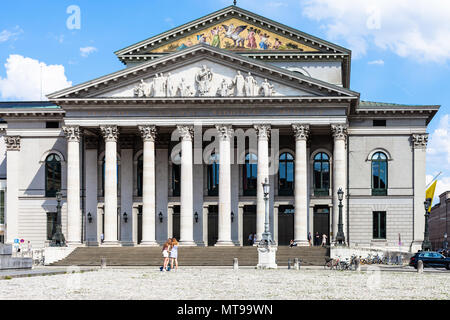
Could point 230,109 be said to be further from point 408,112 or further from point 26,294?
point 26,294

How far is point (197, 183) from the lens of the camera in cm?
6975

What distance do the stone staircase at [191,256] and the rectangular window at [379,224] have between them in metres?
9.07

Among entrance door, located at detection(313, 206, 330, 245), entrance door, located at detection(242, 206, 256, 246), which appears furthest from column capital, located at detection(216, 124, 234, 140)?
entrance door, located at detection(313, 206, 330, 245)

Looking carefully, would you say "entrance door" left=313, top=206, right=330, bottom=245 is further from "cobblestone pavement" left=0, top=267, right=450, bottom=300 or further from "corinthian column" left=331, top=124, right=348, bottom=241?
"cobblestone pavement" left=0, top=267, right=450, bottom=300

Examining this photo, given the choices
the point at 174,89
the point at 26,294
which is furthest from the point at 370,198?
the point at 26,294

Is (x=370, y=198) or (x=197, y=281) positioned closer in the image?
(x=197, y=281)

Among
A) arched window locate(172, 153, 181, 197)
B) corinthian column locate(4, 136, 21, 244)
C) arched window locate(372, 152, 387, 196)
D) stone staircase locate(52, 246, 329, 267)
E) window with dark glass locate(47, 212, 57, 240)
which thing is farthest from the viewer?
window with dark glass locate(47, 212, 57, 240)

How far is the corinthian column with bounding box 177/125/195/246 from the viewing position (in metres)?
65.2

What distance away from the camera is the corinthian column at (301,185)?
64.7m

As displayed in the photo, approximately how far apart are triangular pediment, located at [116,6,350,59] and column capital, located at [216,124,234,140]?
1017 centimetres

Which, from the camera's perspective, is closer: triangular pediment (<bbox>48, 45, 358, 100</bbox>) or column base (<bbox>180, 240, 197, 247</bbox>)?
triangular pediment (<bbox>48, 45, 358, 100</bbox>)

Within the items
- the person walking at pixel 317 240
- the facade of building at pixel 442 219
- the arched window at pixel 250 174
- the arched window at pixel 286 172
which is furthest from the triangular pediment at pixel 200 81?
the facade of building at pixel 442 219

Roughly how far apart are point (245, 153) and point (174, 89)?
29.0ft
